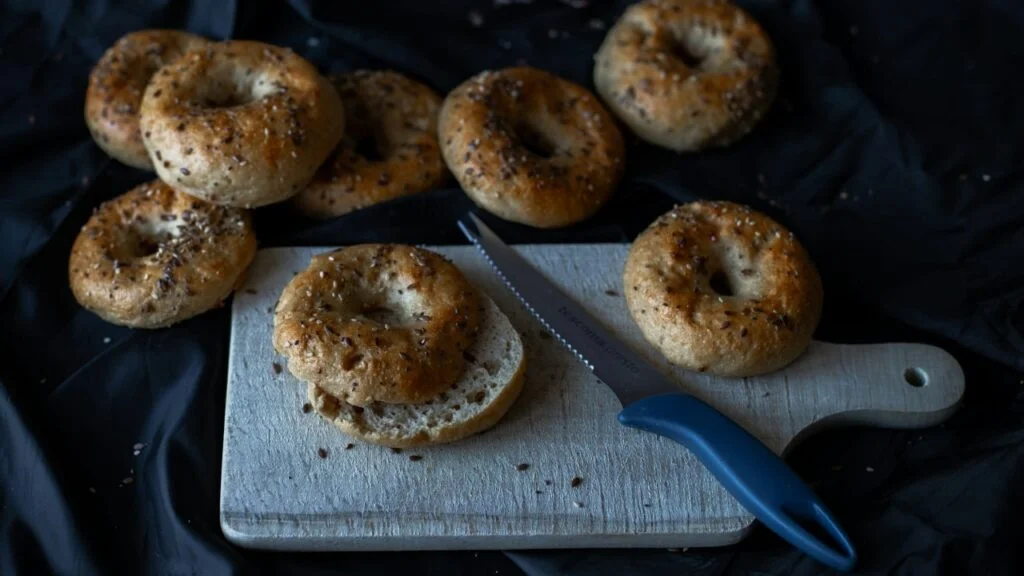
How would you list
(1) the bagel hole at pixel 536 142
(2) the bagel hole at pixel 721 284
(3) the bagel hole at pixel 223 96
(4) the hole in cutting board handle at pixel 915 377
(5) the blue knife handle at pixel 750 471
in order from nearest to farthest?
1. (5) the blue knife handle at pixel 750 471
2. (4) the hole in cutting board handle at pixel 915 377
3. (2) the bagel hole at pixel 721 284
4. (3) the bagel hole at pixel 223 96
5. (1) the bagel hole at pixel 536 142

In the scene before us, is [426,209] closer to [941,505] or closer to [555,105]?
[555,105]

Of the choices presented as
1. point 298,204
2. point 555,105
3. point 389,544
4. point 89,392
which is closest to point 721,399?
point 389,544

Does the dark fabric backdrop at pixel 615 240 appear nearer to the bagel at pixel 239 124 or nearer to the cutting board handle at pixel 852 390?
the cutting board handle at pixel 852 390

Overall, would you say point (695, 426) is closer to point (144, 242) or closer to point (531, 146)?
point (531, 146)

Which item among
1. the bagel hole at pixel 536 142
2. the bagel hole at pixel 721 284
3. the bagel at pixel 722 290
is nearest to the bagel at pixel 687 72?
the bagel hole at pixel 536 142

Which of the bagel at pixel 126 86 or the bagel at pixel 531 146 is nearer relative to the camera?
the bagel at pixel 531 146

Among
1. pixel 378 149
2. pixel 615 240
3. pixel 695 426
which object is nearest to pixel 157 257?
pixel 378 149
